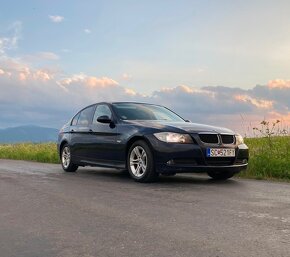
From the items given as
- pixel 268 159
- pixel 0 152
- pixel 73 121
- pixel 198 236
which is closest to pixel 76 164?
pixel 73 121

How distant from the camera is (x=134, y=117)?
980 cm

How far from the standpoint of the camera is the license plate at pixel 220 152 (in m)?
8.43

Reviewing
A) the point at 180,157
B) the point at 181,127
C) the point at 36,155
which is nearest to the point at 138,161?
the point at 180,157

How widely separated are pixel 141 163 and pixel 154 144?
1.78 ft

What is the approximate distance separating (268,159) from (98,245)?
7136 millimetres

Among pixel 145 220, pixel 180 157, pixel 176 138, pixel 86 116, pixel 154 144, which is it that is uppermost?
pixel 86 116

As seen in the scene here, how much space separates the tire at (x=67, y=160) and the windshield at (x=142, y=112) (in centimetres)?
206

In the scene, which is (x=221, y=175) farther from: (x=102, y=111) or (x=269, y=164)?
(x=102, y=111)

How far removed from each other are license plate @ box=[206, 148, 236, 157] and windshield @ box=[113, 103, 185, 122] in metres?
1.70

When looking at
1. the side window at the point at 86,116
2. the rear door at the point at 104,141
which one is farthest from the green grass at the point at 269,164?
the side window at the point at 86,116

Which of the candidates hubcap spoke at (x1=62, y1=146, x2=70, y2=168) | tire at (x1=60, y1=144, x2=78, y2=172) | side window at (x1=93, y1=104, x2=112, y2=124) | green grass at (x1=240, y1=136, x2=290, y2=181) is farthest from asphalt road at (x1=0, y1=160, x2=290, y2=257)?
hubcap spoke at (x1=62, y1=146, x2=70, y2=168)

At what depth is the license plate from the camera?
843 centimetres

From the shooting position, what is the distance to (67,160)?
11781 millimetres

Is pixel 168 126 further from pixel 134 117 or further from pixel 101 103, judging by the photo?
pixel 101 103
